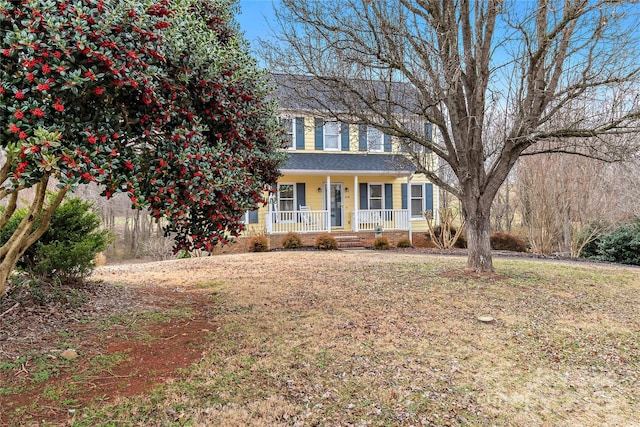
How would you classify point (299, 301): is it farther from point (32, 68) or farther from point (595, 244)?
point (595, 244)

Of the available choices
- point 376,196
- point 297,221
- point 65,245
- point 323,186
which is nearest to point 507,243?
point 376,196

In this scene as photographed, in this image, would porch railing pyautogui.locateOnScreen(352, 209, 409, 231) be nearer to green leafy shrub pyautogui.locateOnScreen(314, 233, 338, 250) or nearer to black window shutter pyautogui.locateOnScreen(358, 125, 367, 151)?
green leafy shrub pyautogui.locateOnScreen(314, 233, 338, 250)

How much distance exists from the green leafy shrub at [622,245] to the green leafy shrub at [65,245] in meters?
14.7

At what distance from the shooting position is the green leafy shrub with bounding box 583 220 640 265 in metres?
12.1

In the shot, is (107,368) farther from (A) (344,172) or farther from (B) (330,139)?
(B) (330,139)

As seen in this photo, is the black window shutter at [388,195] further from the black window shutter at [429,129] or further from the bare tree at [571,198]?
the black window shutter at [429,129]

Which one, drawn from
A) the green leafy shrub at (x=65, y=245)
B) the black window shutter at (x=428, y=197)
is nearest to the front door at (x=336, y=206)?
the black window shutter at (x=428, y=197)

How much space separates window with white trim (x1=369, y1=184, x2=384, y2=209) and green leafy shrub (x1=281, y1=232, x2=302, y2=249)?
4.93 m

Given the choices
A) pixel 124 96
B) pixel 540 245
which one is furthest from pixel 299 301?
pixel 540 245

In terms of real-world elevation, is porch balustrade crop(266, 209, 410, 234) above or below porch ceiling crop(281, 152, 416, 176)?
below

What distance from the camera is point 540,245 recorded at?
13.5m

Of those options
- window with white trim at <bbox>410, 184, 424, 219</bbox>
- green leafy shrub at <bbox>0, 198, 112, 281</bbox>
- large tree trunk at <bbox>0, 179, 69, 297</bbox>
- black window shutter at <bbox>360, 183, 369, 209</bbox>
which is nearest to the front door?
black window shutter at <bbox>360, 183, 369, 209</bbox>

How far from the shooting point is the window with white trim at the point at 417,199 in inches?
701

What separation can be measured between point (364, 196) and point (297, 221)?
11.8ft
